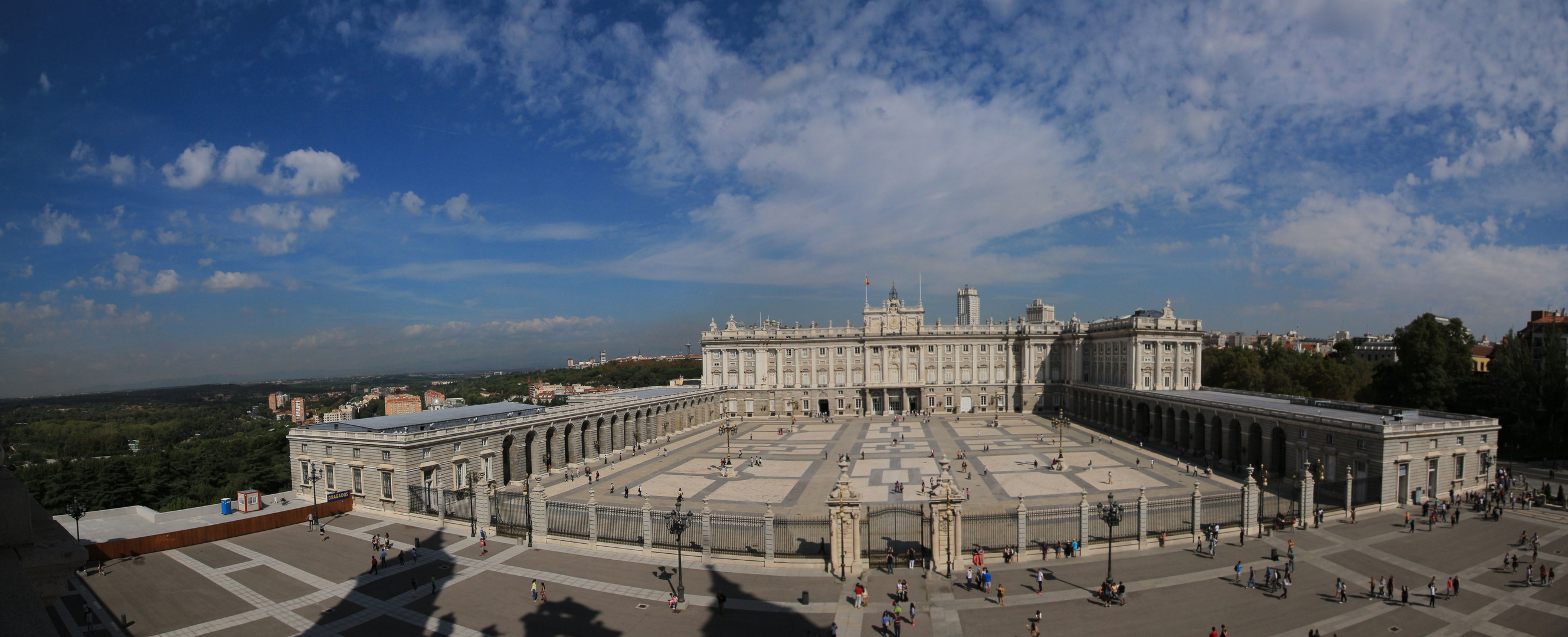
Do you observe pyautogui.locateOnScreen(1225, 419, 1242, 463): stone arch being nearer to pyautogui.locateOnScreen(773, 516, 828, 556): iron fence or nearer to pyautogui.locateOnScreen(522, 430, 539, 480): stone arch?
pyautogui.locateOnScreen(773, 516, 828, 556): iron fence

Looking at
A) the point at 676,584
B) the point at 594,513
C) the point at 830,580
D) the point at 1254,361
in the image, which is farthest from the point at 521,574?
the point at 1254,361

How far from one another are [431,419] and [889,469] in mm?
31361

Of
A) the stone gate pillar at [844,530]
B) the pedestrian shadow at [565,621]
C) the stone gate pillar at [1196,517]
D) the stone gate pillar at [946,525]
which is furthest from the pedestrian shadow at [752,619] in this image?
the stone gate pillar at [1196,517]

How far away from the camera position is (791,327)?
82438mm

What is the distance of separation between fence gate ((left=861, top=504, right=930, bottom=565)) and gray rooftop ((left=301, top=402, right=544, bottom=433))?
87.7 feet

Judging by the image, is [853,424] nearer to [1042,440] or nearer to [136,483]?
[1042,440]

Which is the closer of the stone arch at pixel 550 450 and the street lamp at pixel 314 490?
the street lamp at pixel 314 490

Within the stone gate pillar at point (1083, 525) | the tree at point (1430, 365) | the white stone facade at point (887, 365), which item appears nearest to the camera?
the stone gate pillar at point (1083, 525)

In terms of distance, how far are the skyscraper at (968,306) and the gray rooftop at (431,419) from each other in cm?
6710

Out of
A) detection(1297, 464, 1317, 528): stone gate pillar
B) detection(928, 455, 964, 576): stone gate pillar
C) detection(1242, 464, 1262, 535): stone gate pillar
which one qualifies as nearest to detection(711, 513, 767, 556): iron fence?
detection(928, 455, 964, 576): stone gate pillar

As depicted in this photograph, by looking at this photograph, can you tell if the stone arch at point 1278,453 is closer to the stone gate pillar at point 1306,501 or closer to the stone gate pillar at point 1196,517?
the stone gate pillar at point 1306,501

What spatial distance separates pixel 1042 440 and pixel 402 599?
51.0 meters

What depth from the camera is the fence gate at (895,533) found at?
25141mm

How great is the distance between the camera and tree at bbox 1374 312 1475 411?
168 ft
